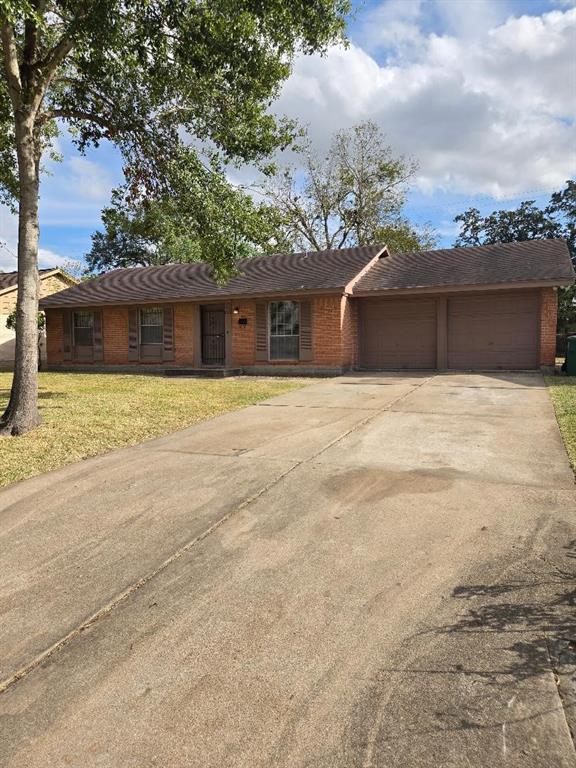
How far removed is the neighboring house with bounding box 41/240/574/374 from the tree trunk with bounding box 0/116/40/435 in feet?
30.5


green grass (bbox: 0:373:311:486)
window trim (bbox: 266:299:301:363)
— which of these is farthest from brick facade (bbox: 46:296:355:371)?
green grass (bbox: 0:373:311:486)

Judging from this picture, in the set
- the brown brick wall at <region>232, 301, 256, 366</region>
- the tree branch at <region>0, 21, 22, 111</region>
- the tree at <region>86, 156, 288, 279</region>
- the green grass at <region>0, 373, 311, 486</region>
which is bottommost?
the green grass at <region>0, 373, 311, 486</region>

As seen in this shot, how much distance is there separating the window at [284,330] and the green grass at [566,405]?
7.64 meters

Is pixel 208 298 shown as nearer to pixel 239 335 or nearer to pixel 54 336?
pixel 239 335

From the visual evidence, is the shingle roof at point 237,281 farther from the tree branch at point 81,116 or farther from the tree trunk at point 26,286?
the tree trunk at point 26,286

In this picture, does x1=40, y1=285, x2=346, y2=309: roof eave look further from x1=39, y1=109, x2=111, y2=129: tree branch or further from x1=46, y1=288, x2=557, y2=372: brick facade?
x1=39, y1=109, x2=111, y2=129: tree branch

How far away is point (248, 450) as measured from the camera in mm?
5906

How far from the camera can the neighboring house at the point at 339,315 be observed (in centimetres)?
1541

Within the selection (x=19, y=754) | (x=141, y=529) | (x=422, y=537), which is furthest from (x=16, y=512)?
(x=422, y=537)

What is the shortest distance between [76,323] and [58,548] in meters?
18.6

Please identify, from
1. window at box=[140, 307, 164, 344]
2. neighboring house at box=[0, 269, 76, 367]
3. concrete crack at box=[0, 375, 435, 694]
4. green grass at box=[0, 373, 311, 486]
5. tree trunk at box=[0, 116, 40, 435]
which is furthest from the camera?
neighboring house at box=[0, 269, 76, 367]

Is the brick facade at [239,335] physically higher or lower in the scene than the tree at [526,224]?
lower

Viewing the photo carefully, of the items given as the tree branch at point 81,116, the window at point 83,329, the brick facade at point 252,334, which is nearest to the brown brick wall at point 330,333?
the brick facade at point 252,334

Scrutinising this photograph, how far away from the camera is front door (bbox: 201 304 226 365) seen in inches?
711
